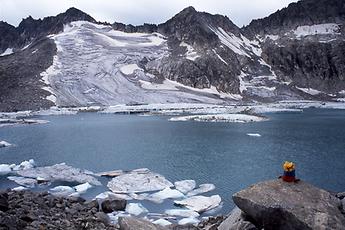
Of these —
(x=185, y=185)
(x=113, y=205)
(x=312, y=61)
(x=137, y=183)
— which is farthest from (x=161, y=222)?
(x=312, y=61)

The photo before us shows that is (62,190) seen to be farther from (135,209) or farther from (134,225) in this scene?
(134,225)

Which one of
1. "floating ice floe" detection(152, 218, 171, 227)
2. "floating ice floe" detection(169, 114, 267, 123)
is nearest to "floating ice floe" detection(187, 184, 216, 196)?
"floating ice floe" detection(152, 218, 171, 227)

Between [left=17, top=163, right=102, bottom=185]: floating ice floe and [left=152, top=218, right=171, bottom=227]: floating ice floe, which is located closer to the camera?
[left=152, top=218, right=171, bottom=227]: floating ice floe

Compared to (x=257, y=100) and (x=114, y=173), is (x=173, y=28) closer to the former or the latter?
(x=257, y=100)

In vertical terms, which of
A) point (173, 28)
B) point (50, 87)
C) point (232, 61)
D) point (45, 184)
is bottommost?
point (45, 184)

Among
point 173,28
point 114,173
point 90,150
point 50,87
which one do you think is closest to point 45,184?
point 114,173

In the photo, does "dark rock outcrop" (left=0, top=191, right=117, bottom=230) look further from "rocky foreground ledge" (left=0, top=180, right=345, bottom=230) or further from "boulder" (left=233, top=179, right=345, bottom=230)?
"boulder" (left=233, top=179, right=345, bottom=230)

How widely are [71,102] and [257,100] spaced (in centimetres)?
7004

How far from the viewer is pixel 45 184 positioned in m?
31.1

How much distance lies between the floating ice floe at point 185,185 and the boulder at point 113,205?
6259 millimetres

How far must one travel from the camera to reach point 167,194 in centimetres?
2761

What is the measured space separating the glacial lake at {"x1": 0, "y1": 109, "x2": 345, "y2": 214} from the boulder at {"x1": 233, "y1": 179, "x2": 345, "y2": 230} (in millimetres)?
11891

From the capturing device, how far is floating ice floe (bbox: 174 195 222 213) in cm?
2436

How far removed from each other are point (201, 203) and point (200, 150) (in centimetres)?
2303
